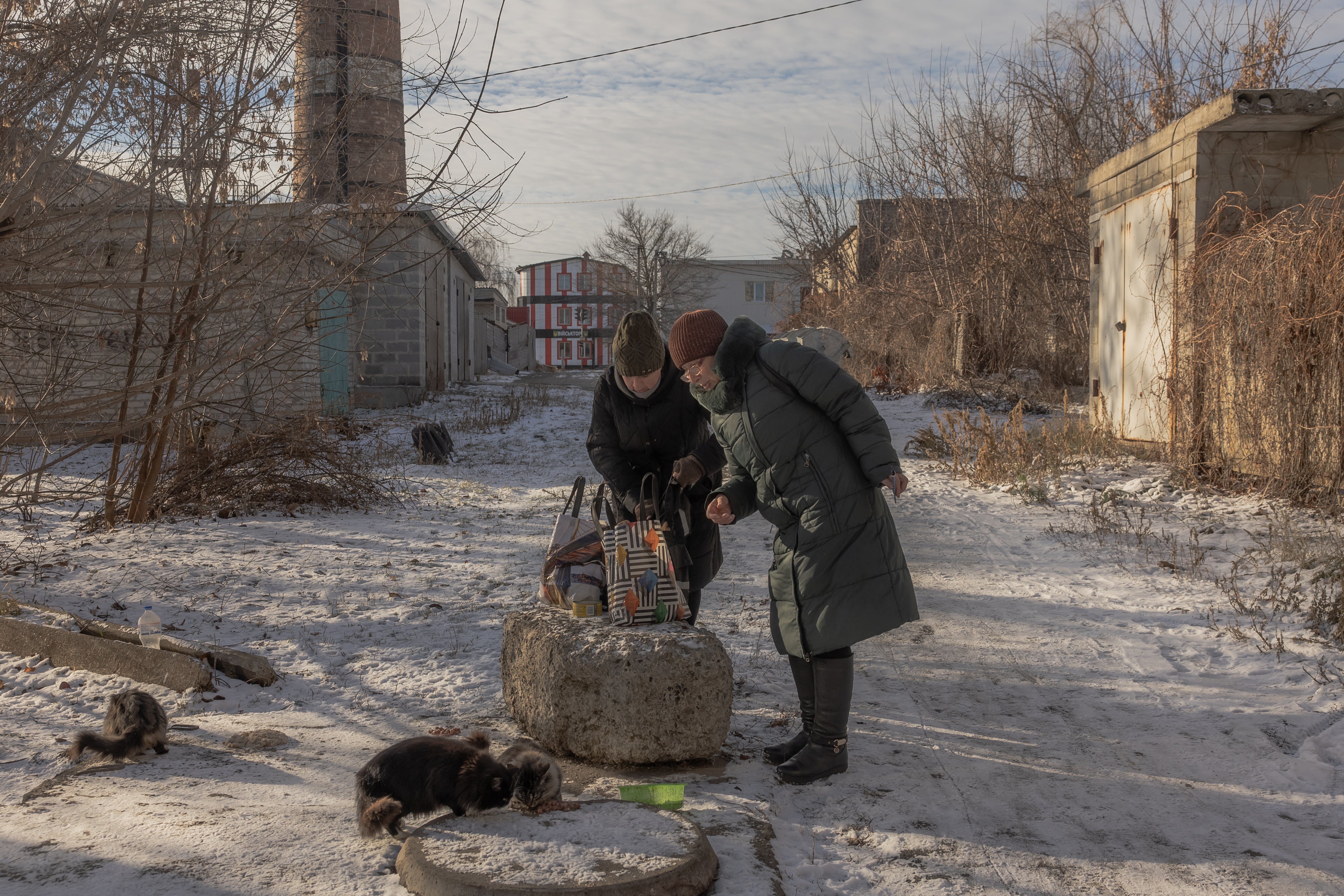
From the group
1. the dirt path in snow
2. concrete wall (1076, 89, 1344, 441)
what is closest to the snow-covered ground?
the dirt path in snow

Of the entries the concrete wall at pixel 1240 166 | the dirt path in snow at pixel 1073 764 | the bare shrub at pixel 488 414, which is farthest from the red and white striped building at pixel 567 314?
the dirt path in snow at pixel 1073 764

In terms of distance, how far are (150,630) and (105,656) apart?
264 mm

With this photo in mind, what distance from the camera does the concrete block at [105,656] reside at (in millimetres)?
4438

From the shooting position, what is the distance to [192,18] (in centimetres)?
487

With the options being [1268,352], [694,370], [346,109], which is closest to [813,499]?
[694,370]

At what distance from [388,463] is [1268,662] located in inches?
435

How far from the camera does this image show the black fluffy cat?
3000mm

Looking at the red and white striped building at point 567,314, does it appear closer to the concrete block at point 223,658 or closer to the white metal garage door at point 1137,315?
the white metal garage door at point 1137,315

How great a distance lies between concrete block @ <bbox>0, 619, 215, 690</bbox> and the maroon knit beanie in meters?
2.86

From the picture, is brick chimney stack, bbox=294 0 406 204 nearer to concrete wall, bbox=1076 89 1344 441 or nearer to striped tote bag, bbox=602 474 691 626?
striped tote bag, bbox=602 474 691 626

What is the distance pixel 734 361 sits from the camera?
142 inches

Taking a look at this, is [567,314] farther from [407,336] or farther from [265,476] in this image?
[265,476]

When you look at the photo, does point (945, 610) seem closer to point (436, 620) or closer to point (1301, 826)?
point (1301, 826)

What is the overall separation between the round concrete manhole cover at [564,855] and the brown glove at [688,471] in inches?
53.9
